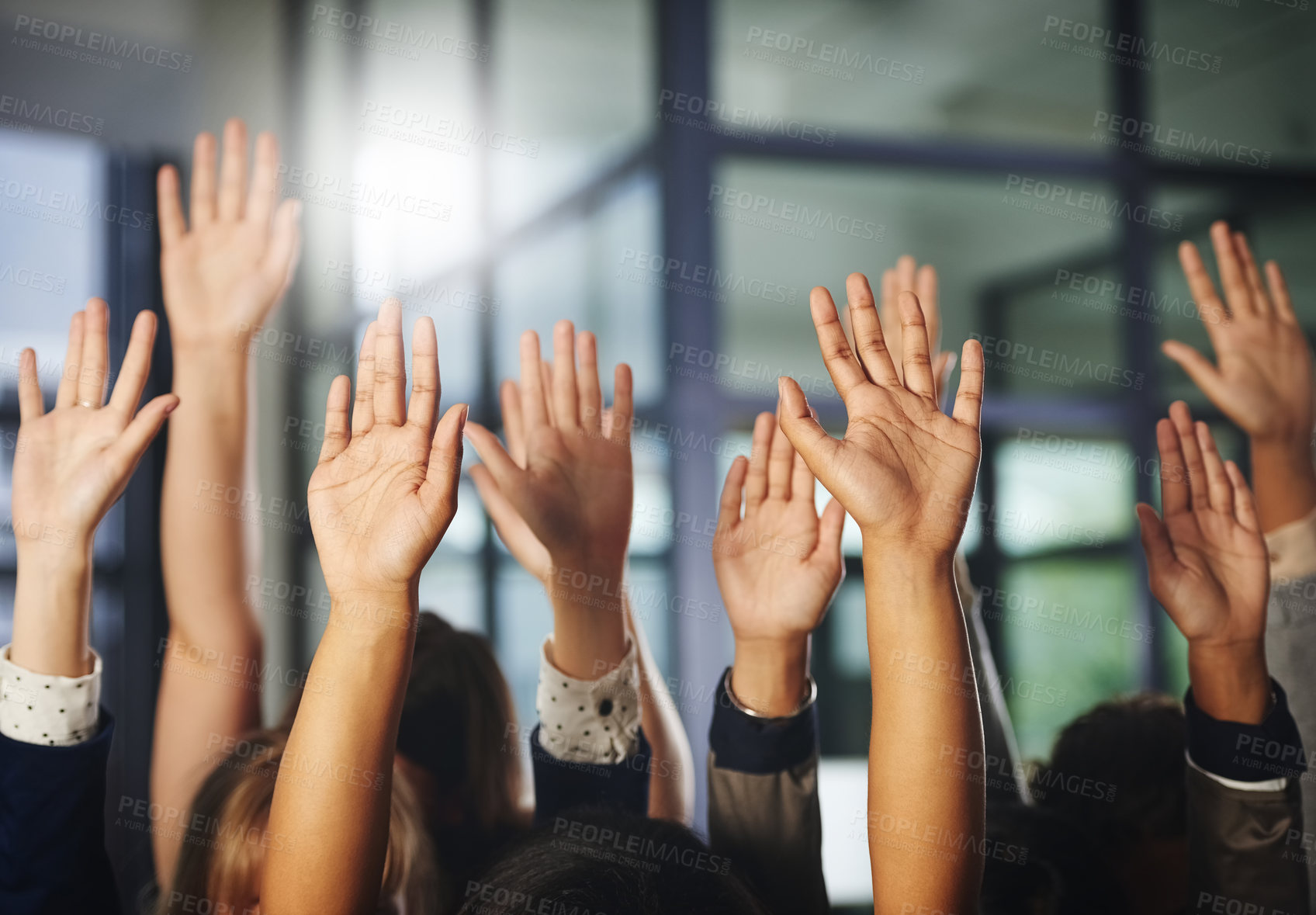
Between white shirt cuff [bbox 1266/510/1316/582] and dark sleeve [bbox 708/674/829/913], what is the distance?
3.24ft

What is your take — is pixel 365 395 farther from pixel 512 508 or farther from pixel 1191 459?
pixel 1191 459

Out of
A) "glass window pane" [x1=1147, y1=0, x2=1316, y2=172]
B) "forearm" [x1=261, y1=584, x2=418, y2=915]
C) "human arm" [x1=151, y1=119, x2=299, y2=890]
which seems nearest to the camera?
"forearm" [x1=261, y1=584, x2=418, y2=915]

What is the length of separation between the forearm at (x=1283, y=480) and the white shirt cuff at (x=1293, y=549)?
0.04ft

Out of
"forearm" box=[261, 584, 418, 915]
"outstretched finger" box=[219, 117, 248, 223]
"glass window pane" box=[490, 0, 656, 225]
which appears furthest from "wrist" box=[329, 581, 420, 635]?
"glass window pane" box=[490, 0, 656, 225]

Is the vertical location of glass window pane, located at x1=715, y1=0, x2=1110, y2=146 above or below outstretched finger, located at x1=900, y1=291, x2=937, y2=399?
above

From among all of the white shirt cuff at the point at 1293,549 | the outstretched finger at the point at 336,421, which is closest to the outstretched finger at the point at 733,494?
the outstretched finger at the point at 336,421

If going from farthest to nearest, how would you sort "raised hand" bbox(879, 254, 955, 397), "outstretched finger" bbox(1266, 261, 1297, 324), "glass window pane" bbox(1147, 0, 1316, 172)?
"glass window pane" bbox(1147, 0, 1316, 172), "outstretched finger" bbox(1266, 261, 1297, 324), "raised hand" bbox(879, 254, 955, 397)

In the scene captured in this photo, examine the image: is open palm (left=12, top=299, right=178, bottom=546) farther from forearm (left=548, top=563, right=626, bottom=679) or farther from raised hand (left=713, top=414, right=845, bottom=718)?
raised hand (left=713, top=414, right=845, bottom=718)

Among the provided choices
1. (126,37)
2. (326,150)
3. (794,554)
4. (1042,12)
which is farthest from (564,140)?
(1042,12)

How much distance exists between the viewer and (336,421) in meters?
1.26

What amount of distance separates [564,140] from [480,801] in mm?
1140

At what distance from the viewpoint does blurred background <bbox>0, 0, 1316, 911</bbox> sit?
146 centimetres

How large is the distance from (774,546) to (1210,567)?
801 mm

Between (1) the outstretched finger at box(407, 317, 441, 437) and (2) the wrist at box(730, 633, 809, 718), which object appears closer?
(1) the outstretched finger at box(407, 317, 441, 437)
